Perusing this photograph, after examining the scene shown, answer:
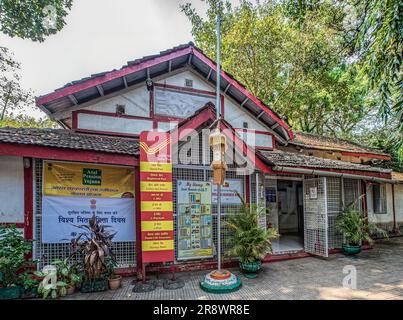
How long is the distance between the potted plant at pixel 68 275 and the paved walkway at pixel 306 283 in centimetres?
18

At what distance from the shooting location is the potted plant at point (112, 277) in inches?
197

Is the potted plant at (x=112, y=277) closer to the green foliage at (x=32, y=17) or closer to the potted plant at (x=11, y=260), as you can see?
the potted plant at (x=11, y=260)

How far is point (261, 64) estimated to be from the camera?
14125mm

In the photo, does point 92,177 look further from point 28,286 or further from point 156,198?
point 28,286

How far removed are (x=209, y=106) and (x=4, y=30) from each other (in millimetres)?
11911

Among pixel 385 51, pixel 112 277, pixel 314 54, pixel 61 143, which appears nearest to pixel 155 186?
pixel 112 277

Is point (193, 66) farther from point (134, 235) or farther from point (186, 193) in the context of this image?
point (134, 235)

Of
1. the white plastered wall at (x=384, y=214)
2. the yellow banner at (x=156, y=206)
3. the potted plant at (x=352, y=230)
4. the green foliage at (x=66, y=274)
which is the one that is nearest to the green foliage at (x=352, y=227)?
the potted plant at (x=352, y=230)

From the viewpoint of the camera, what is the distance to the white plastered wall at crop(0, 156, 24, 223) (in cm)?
506

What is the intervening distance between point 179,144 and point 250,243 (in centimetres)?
299

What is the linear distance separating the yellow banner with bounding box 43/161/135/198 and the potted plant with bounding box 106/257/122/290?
4.85 feet

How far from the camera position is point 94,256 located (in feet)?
15.7

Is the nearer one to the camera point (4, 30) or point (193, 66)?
point (193, 66)

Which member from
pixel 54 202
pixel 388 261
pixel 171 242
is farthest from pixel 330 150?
pixel 54 202
